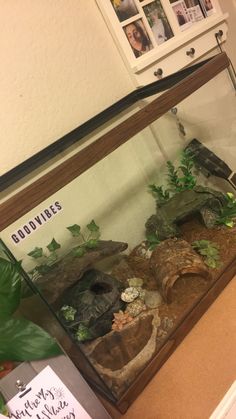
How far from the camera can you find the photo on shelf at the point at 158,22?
1317mm

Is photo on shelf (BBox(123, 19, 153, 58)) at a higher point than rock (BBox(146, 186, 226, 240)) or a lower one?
higher

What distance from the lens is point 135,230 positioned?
1.16 meters

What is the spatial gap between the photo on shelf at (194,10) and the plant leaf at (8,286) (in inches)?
48.3

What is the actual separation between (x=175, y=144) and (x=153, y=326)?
609mm

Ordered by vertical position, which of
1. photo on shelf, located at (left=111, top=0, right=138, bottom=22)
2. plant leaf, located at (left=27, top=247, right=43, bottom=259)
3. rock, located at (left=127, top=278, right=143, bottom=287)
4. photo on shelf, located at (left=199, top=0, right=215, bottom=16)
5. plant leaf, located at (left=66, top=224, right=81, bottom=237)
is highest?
photo on shelf, located at (left=111, top=0, right=138, bottom=22)

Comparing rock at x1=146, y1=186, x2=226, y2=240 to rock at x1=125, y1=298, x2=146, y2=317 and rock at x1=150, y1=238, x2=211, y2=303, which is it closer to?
rock at x1=150, y1=238, x2=211, y2=303

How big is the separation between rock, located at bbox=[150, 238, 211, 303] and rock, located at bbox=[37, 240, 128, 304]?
0.12 m

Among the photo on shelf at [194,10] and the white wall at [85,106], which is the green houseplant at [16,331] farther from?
the photo on shelf at [194,10]

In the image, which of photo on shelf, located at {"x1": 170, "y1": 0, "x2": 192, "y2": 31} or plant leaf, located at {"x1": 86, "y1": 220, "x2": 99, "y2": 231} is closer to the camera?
plant leaf, located at {"x1": 86, "y1": 220, "x2": 99, "y2": 231}

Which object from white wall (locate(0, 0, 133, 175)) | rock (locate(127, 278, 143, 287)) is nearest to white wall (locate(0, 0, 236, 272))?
white wall (locate(0, 0, 133, 175))

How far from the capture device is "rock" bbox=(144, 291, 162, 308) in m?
1.04

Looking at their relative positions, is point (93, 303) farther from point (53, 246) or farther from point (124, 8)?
Result: point (124, 8)

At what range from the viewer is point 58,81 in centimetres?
117

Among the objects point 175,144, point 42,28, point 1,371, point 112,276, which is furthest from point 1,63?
point 1,371
